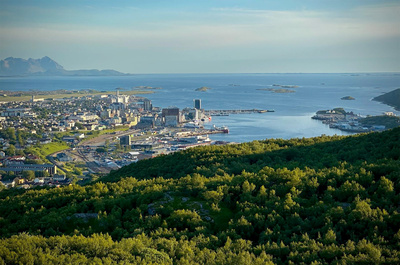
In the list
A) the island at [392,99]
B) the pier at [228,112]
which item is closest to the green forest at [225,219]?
the pier at [228,112]

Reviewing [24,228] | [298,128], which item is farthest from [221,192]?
[298,128]

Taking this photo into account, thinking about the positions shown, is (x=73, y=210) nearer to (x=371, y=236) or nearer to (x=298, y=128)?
(x=371, y=236)

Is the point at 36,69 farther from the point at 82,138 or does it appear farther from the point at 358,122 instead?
the point at 358,122

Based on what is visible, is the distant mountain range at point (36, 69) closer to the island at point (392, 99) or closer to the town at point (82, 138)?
the town at point (82, 138)

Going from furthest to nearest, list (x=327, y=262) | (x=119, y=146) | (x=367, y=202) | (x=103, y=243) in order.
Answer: (x=119, y=146) < (x=367, y=202) < (x=103, y=243) < (x=327, y=262)

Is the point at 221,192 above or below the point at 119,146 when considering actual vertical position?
above

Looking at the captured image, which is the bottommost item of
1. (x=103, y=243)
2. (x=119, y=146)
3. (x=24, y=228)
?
(x=119, y=146)

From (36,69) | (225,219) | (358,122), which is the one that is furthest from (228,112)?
(36,69)
